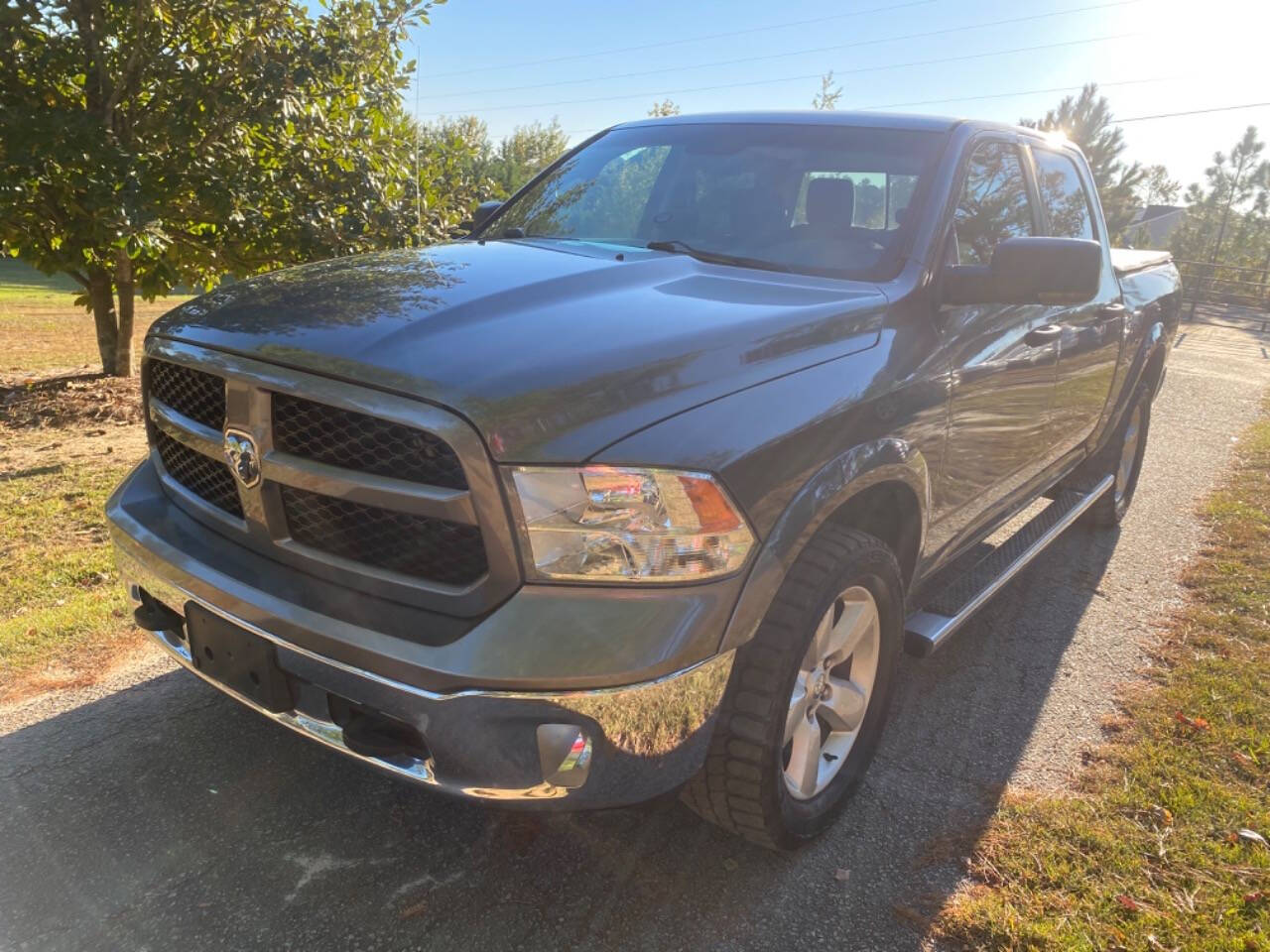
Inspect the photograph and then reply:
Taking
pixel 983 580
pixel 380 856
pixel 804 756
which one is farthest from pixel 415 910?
pixel 983 580

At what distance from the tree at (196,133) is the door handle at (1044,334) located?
198 inches

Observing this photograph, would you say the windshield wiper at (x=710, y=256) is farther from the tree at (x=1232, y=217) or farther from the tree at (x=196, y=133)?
the tree at (x=1232, y=217)

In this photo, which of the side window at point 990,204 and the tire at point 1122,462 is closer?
the side window at point 990,204

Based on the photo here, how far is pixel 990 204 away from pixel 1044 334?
50cm

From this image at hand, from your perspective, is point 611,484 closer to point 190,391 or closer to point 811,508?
point 811,508

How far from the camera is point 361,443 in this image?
1892 mm

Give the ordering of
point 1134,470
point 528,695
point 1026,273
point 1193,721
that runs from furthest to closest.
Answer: point 1134,470, point 1193,721, point 1026,273, point 528,695

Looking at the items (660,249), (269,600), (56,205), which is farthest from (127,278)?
(269,600)

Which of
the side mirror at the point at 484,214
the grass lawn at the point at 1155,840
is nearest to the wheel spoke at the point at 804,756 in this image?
the grass lawn at the point at 1155,840

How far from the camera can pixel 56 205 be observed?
6.45 m

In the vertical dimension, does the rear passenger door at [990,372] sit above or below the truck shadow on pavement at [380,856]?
above

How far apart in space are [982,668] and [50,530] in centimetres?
437

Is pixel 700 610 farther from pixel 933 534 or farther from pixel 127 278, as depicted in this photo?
pixel 127 278

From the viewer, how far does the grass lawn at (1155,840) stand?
2.24 metres
